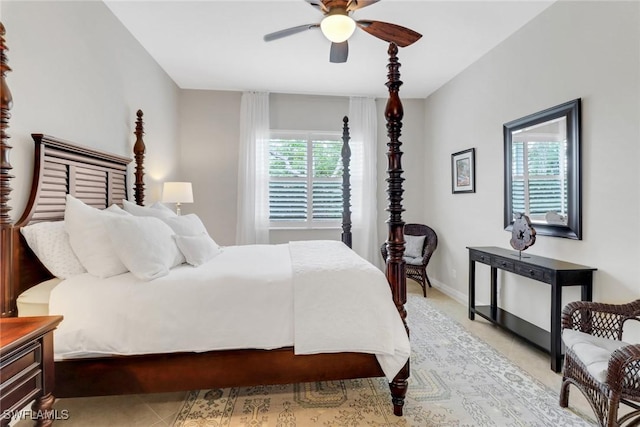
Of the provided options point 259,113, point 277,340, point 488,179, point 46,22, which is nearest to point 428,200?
point 488,179

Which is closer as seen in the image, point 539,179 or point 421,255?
point 539,179

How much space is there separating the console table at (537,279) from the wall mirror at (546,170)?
0.30m

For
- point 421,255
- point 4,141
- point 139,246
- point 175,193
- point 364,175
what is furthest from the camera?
point 364,175

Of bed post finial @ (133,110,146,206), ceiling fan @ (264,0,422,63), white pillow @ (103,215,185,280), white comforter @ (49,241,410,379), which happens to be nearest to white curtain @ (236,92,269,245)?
bed post finial @ (133,110,146,206)

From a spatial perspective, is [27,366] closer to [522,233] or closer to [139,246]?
[139,246]

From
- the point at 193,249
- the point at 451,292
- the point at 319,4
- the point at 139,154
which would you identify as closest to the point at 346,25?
the point at 319,4

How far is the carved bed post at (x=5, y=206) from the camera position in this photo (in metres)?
1.59

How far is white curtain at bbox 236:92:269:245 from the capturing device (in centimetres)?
461

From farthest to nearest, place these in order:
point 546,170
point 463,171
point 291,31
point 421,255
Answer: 1. point 421,255
2. point 463,171
3. point 546,170
4. point 291,31

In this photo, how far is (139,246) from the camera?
1859 millimetres

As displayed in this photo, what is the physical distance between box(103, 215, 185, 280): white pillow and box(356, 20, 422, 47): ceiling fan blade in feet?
6.34

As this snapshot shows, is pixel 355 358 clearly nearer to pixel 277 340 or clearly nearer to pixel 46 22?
pixel 277 340

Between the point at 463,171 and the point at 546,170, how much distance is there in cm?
129

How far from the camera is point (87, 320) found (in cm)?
168
